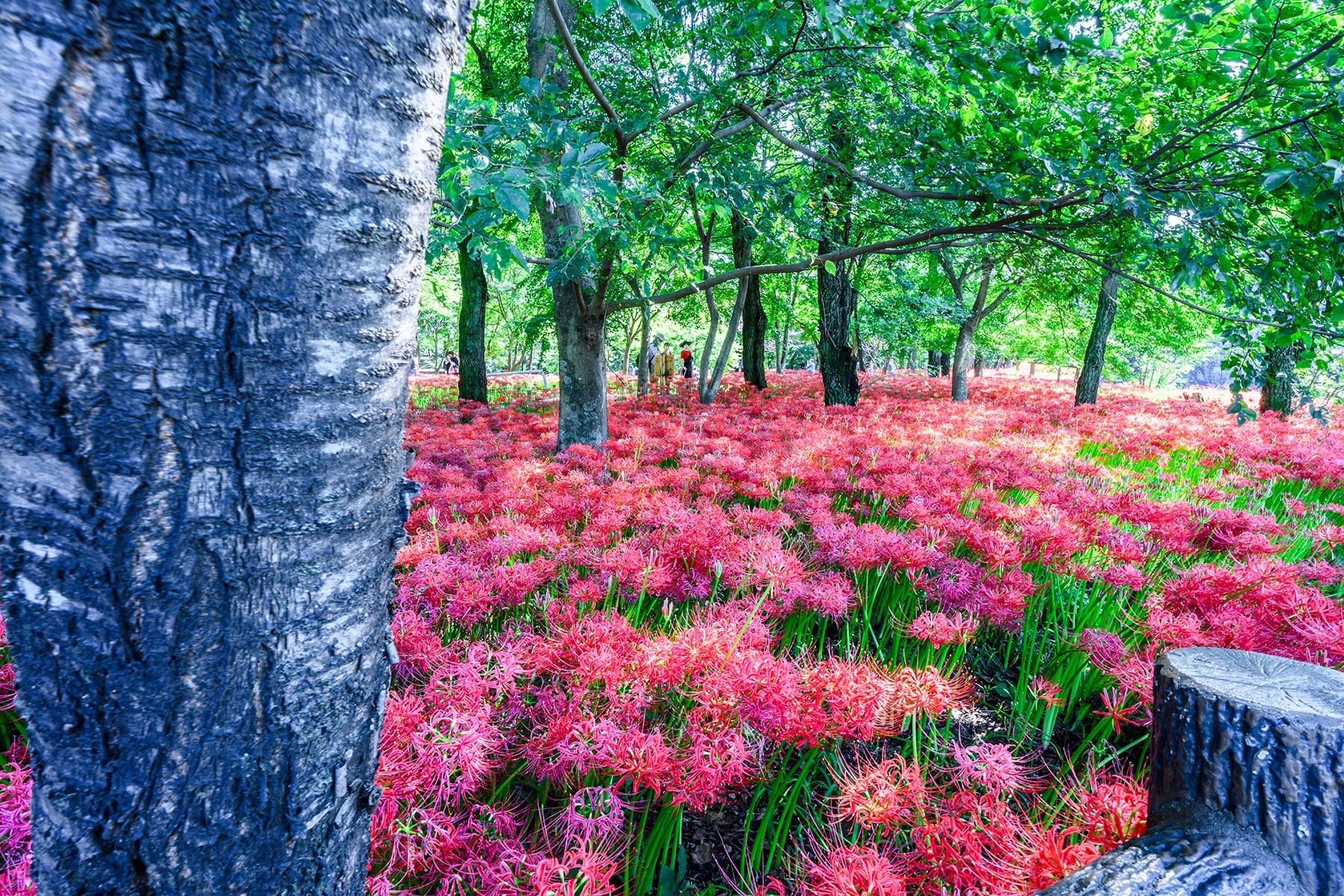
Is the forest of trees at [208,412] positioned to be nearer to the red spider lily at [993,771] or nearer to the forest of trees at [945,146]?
the forest of trees at [945,146]

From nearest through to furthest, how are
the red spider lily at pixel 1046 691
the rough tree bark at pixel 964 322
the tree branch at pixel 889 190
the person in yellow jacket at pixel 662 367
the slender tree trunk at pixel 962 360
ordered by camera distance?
1. the red spider lily at pixel 1046 691
2. the tree branch at pixel 889 190
3. the rough tree bark at pixel 964 322
4. the slender tree trunk at pixel 962 360
5. the person in yellow jacket at pixel 662 367

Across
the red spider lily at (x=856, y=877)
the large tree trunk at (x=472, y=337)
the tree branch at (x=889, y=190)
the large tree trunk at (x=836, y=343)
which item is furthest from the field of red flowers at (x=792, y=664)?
the large tree trunk at (x=472, y=337)

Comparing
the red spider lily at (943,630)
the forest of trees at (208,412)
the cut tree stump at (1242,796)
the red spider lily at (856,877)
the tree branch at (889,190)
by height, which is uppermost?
the tree branch at (889,190)

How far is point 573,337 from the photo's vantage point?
18.0 ft

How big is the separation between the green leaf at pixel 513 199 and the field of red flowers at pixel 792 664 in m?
1.43

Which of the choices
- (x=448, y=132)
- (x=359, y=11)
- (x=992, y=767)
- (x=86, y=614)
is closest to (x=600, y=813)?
(x=992, y=767)

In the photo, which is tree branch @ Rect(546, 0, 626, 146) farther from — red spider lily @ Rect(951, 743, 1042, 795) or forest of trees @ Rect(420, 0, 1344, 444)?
red spider lily @ Rect(951, 743, 1042, 795)

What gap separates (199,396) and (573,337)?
196 inches

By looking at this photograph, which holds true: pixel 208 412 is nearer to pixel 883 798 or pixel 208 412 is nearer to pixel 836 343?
pixel 883 798

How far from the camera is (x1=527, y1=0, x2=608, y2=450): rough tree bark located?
5285 mm

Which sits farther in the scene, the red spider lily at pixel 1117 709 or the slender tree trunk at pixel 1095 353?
the slender tree trunk at pixel 1095 353

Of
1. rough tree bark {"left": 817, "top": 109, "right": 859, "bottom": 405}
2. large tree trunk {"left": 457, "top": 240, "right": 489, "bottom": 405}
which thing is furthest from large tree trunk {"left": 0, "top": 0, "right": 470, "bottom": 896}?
large tree trunk {"left": 457, "top": 240, "right": 489, "bottom": 405}

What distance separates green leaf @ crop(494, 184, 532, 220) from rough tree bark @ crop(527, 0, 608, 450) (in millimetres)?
3576

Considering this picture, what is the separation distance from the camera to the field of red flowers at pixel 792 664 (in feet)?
4.67
